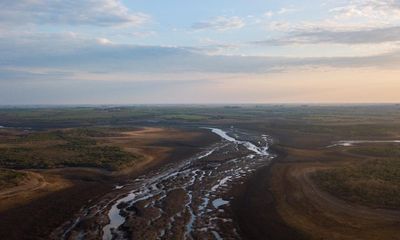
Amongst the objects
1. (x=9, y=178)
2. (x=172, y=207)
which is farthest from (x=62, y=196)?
(x=172, y=207)

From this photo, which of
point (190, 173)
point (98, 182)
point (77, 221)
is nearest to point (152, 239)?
point (77, 221)

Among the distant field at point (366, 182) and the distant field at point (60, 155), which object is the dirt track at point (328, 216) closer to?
the distant field at point (366, 182)

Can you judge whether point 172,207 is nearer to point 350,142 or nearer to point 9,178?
point 9,178

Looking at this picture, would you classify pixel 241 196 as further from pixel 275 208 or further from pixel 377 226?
pixel 377 226

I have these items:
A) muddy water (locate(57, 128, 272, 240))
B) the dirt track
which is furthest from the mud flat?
the dirt track

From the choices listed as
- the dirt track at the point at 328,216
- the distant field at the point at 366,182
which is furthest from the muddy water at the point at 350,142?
the dirt track at the point at 328,216
